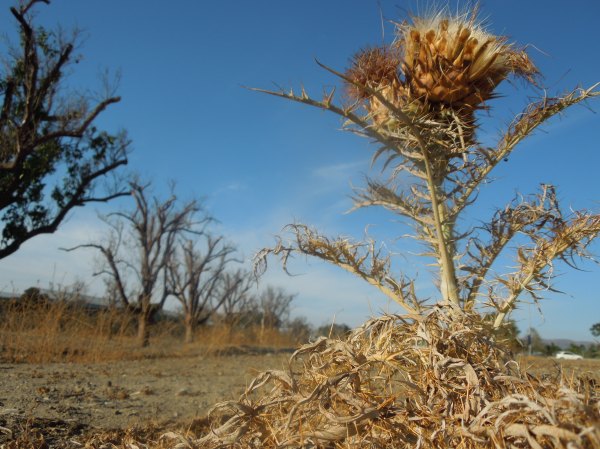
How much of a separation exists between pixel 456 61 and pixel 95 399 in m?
4.24

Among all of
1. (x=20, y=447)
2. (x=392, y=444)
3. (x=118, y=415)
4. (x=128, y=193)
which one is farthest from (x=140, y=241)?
(x=392, y=444)

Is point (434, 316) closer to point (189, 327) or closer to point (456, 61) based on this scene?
point (456, 61)

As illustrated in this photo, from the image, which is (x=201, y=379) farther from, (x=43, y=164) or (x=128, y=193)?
(x=128, y=193)

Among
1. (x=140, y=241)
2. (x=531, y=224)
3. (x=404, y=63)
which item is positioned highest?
(x=140, y=241)

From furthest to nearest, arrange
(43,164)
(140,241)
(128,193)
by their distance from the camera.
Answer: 1. (140,241)
2. (128,193)
3. (43,164)

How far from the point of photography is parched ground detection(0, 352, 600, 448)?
2.91 m

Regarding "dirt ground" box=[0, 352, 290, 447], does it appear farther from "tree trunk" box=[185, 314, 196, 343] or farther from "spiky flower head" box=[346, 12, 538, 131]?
"tree trunk" box=[185, 314, 196, 343]

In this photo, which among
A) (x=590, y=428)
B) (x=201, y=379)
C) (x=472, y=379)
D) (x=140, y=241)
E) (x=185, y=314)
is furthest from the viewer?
(x=185, y=314)

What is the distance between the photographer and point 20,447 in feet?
8.32

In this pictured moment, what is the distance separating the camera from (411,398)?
170cm

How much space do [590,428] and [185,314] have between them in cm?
2306

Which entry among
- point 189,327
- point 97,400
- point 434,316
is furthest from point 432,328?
point 189,327

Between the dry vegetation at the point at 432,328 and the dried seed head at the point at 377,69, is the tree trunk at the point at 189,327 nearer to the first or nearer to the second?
the dry vegetation at the point at 432,328

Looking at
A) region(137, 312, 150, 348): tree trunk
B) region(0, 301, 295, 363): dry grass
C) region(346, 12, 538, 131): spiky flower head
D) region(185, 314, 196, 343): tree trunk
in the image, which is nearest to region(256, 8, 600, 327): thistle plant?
region(346, 12, 538, 131): spiky flower head
